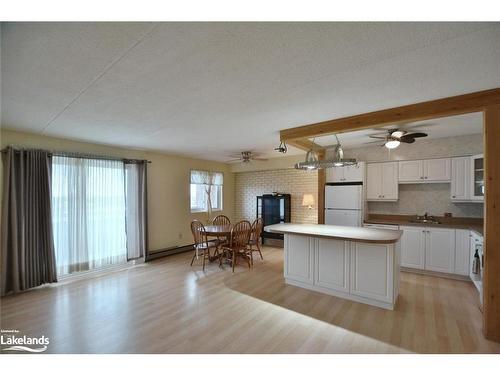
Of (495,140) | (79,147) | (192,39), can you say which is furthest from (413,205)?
(79,147)

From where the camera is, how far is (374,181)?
4.55m

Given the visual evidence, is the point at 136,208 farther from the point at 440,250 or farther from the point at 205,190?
the point at 440,250

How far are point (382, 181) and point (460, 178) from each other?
1119 millimetres

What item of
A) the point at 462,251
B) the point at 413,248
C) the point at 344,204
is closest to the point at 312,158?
the point at 344,204

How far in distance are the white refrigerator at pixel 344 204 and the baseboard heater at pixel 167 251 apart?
11.2ft

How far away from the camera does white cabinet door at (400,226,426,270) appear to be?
389 cm

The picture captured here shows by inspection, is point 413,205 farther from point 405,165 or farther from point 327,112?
point 327,112

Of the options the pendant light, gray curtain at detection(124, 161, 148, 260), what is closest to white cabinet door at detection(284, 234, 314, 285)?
the pendant light

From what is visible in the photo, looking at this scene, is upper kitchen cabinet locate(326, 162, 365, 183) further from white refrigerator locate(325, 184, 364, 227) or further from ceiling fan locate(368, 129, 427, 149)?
ceiling fan locate(368, 129, 427, 149)

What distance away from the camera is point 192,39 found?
136 centimetres
